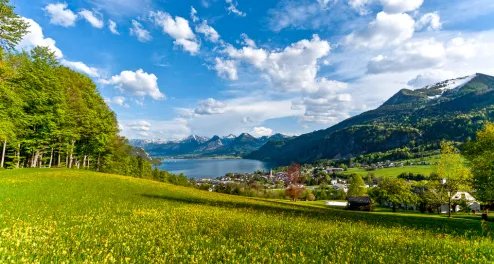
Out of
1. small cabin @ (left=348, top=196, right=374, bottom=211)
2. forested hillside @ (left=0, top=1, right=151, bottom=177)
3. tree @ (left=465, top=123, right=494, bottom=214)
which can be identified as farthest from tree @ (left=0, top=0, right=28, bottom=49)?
small cabin @ (left=348, top=196, right=374, bottom=211)

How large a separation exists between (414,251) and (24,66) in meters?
59.3

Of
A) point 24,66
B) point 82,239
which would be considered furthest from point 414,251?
point 24,66

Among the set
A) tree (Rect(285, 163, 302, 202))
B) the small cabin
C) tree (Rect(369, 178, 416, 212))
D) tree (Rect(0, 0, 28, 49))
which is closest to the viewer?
tree (Rect(0, 0, 28, 49))

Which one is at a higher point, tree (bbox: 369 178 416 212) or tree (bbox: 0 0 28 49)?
tree (bbox: 0 0 28 49)

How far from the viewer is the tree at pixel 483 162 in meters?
34.4

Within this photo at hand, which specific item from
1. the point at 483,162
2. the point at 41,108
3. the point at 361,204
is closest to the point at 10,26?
the point at 41,108

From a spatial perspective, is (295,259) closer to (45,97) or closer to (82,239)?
(82,239)

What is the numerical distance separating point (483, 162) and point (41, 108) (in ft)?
230

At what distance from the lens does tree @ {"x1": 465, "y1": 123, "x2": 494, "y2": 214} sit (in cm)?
3443

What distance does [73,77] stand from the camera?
5812 centimetres

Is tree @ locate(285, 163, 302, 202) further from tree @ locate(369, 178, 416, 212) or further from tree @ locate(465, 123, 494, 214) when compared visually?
tree @ locate(465, 123, 494, 214)

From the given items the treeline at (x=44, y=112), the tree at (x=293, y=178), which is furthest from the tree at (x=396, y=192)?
the treeline at (x=44, y=112)

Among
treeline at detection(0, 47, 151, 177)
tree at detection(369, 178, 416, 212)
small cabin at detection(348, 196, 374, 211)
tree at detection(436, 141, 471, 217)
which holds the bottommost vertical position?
small cabin at detection(348, 196, 374, 211)

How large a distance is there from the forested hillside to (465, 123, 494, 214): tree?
6415 cm
